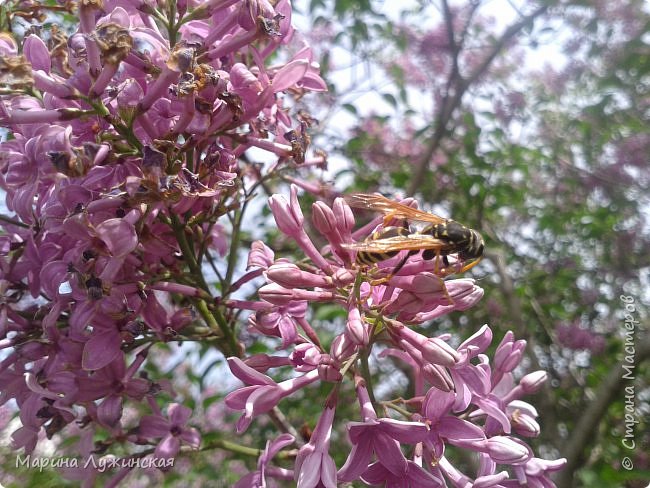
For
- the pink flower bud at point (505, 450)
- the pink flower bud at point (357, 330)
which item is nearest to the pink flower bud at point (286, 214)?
the pink flower bud at point (357, 330)

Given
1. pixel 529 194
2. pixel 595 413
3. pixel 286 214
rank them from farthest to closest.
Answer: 1. pixel 529 194
2. pixel 595 413
3. pixel 286 214

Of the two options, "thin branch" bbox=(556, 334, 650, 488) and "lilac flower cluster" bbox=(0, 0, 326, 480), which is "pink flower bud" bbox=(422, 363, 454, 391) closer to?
"lilac flower cluster" bbox=(0, 0, 326, 480)

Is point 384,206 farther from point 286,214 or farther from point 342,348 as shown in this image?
point 342,348

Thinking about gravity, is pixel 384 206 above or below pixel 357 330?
above

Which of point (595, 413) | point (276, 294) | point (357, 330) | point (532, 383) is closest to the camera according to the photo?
point (357, 330)

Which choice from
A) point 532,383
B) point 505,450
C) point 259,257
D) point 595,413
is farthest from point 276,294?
point 595,413
